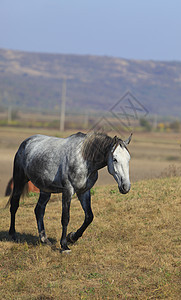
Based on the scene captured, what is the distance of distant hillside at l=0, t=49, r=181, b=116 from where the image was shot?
5527 inches

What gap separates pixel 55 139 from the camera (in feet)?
27.7

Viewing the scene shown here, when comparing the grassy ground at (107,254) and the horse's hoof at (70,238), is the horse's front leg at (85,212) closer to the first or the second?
the horse's hoof at (70,238)

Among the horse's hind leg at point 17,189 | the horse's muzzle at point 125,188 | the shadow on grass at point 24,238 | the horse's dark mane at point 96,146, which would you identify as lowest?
the shadow on grass at point 24,238

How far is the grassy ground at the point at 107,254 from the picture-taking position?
6180 mm

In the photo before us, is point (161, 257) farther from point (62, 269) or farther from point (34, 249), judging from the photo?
point (34, 249)

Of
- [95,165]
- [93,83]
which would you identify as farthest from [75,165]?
[93,83]

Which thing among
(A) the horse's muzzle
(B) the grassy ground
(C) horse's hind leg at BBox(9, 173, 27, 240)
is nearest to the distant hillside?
(B) the grassy ground

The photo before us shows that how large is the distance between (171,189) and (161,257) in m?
3.98

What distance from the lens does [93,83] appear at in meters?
159

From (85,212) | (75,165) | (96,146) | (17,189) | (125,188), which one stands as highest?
(96,146)

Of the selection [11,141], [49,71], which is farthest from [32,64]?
[11,141]

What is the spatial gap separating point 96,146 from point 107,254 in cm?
194

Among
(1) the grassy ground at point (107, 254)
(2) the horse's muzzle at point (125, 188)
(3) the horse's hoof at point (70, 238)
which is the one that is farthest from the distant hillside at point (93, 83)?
(2) the horse's muzzle at point (125, 188)

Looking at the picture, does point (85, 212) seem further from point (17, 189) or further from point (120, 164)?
point (17, 189)
